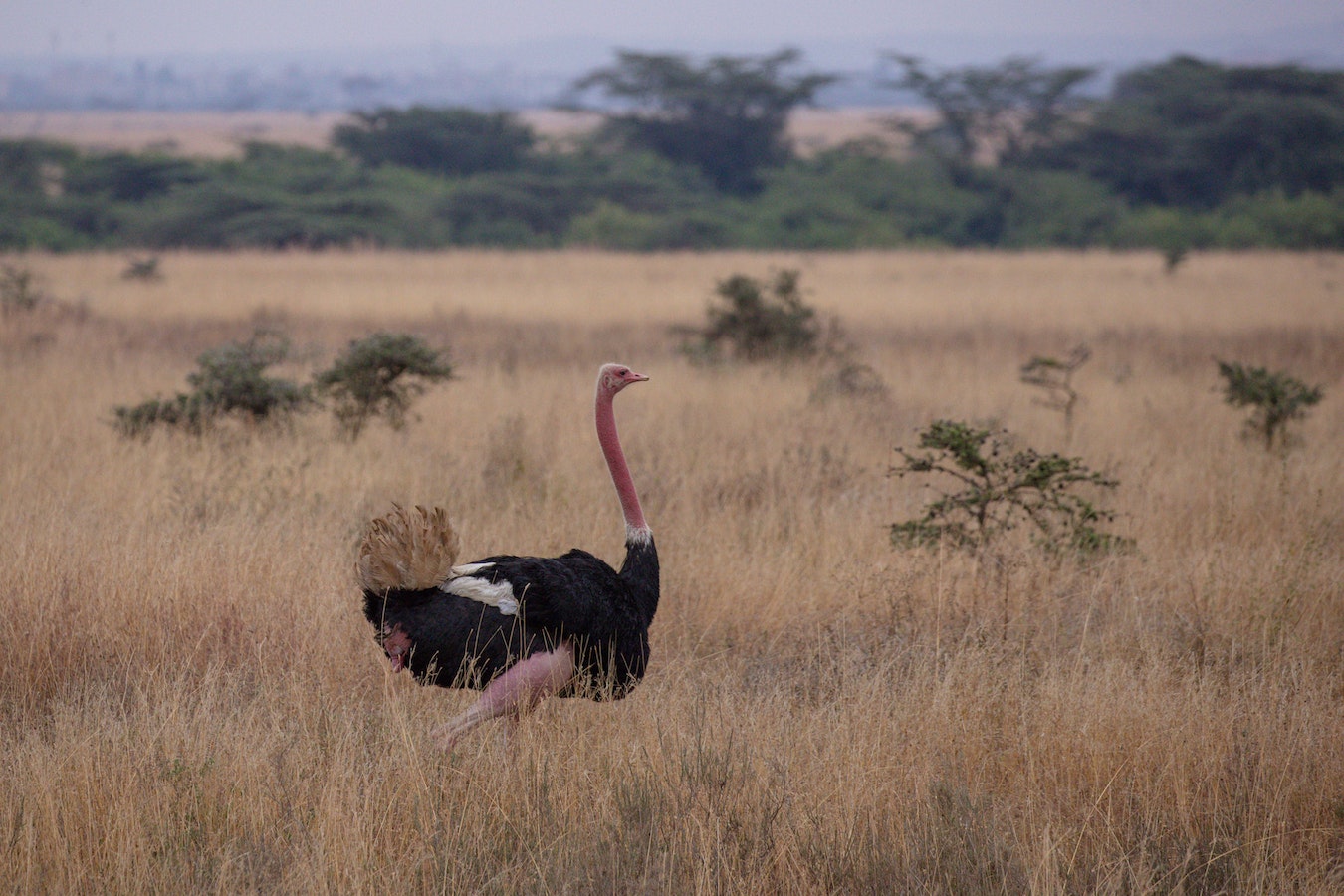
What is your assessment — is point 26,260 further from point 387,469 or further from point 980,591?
point 980,591

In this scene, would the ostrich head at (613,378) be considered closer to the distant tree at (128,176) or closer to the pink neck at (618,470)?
the pink neck at (618,470)

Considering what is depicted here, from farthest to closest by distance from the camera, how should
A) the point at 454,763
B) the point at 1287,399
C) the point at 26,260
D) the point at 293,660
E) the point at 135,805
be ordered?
the point at 26,260, the point at 1287,399, the point at 293,660, the point at 454,763, the point at 135,805

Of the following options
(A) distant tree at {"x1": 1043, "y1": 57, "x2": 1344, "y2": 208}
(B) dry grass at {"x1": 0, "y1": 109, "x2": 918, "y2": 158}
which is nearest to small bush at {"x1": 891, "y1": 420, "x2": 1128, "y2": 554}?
(A) distant tree at {"x1": 1043, "y1": 57, "x2": 1344, "y2": 208}

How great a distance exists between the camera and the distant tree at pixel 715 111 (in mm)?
47188

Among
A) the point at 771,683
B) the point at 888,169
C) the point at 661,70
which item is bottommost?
the point at 771,683

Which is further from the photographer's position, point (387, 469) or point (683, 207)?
point (683, 207)

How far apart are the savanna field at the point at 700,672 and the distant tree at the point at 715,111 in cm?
3786

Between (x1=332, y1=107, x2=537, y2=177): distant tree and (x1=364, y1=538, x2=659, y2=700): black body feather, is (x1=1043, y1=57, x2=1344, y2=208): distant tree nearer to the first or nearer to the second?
(x1=332, y1=107, x2=537, y2=177): distant tree

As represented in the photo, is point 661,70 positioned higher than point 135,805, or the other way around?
point 661,70

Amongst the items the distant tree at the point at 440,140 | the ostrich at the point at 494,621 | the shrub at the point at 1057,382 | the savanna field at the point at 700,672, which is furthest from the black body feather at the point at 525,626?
the distant tree at the point at 440,140

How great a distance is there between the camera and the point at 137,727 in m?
3.97

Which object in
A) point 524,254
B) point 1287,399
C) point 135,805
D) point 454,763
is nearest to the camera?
point 135,805

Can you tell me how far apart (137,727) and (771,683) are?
2142mm

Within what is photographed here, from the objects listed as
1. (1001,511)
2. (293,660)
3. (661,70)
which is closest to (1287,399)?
(1001,511)
